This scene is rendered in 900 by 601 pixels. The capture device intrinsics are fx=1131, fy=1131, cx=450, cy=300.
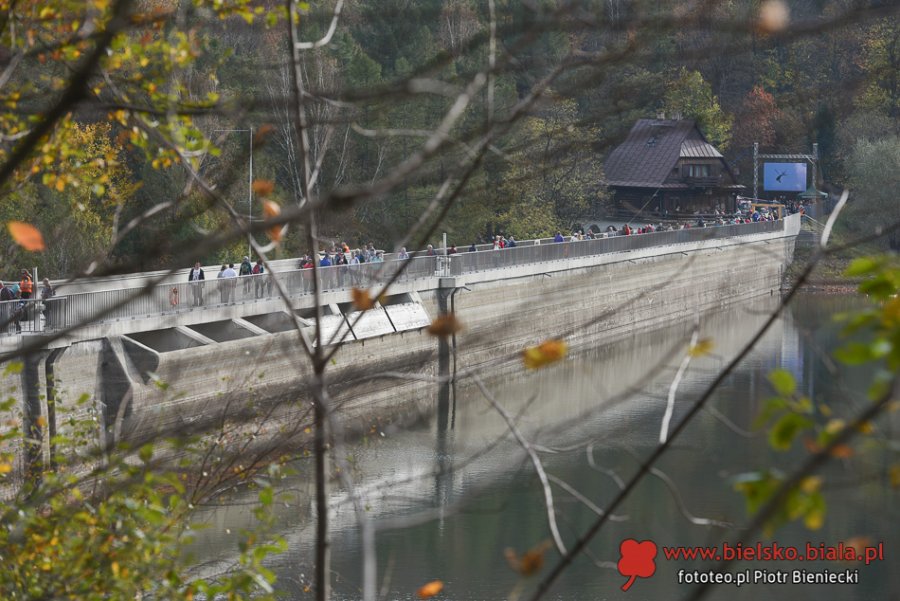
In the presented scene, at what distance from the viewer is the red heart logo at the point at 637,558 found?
48.6ft

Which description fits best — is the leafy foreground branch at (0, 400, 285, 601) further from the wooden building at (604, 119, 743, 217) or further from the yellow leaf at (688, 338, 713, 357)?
the wooden building at (604, 119, 743, 217)

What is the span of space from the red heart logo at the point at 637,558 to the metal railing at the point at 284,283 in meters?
4.68

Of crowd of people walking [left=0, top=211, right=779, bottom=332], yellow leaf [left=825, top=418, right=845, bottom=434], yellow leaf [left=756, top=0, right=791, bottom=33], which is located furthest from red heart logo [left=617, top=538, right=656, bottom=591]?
yellow leaf [left=825, top=418, right=845, bottom=434]

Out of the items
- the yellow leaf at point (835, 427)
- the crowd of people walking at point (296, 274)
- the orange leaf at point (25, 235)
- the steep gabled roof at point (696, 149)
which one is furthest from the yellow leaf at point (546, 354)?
the steep gabled roof at point (696, 149)

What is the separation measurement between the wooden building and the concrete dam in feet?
9.46

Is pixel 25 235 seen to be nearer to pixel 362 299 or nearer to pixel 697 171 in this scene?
pixel 362 299

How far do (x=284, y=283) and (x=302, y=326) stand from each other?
14731 millimetres

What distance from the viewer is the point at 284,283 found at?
22.8 meters

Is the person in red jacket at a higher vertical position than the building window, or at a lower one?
→ lower

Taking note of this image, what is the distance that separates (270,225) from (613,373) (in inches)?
1087

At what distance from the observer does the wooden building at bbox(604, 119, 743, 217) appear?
140 feet

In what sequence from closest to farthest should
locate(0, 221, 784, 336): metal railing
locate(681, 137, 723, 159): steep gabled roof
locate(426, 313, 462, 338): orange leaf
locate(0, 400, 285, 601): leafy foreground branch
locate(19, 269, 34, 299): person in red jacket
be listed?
1. locate(426, 313, 462, 338): orange leaf
2. locate(0, 400, 285, 601): leafy foreground branch
3. locate(0, 221, 784, 336): metal railing
4. locate(19, 269, 34, 299): person in red jacket
5. locate(681, 137, 723, 159): steep gabled roof

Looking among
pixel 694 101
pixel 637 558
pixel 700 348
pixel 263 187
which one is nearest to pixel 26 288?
pixel 637 558

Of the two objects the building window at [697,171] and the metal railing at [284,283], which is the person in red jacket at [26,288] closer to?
the metal railing at [284,283]
